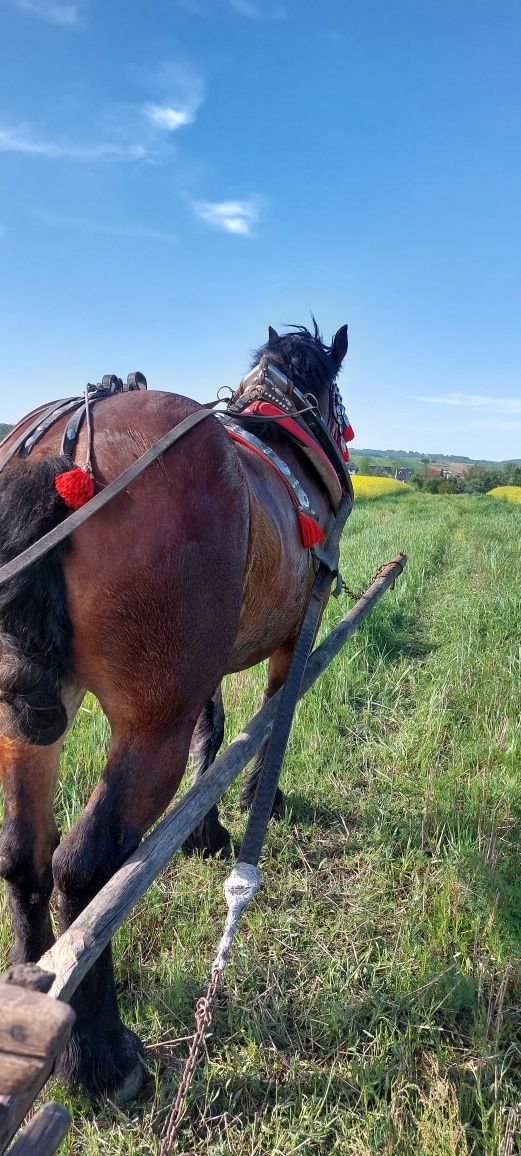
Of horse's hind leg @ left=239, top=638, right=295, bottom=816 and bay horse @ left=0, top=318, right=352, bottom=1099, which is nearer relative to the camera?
bay horse @ left=0, top=318, right=352, bottom=1099

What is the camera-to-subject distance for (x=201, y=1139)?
A: 66.0 inches

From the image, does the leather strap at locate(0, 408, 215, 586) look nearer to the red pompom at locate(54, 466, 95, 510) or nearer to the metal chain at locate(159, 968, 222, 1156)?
the red pompom at locate(54, 466, 95, 510)

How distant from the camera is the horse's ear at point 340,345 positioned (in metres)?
3.11

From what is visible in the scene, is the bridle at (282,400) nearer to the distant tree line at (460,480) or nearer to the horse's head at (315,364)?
the horse's head at (315,364)

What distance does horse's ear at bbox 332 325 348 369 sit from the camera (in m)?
3.11

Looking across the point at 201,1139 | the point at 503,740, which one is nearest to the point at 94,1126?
the point at 201,1139

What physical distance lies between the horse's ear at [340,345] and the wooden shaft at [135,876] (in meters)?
1.89

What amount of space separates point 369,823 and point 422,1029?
42.8 inches

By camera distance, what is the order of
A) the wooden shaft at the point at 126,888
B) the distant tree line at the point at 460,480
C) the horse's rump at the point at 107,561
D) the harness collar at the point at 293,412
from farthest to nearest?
1. the distant tree line at the point at 460,480
2. the harness collar at the point at 293,412
3. the horse's rump at the point at 107,561
4. the wooden shaft at the point at 126,888

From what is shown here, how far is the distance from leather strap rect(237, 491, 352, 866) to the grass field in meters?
0.58

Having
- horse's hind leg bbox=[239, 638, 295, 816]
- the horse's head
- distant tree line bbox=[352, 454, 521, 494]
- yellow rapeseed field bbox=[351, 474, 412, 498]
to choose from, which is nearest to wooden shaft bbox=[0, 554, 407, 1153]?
horse's hind leg bbox=[239, 638, 295, 816]

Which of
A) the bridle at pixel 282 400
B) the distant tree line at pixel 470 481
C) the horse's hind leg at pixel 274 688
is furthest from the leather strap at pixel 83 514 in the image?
the distant tree line at pixel 470 481

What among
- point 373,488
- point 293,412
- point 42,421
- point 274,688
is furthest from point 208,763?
point 373,488

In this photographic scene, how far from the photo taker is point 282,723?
1.94 m
